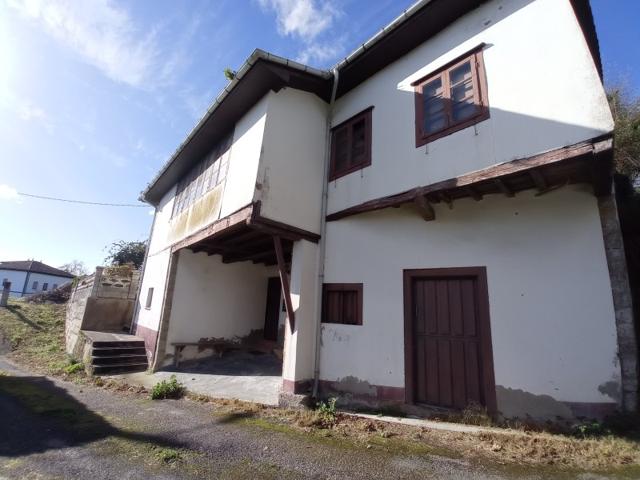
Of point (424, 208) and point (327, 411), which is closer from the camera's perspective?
point (327, 411)

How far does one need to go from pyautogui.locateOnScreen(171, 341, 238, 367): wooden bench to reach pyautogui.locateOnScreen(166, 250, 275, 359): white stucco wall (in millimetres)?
168

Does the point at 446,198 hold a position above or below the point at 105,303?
above

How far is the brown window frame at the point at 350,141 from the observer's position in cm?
674

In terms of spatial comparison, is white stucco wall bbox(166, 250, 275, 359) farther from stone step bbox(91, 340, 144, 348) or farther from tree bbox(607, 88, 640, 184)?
tree bbox(607, 88, 640, 184)

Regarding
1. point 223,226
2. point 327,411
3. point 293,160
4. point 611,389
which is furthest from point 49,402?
point 611,389

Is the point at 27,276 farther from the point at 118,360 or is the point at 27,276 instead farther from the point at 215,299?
the point at 215,299

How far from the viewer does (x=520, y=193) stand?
4992 mm

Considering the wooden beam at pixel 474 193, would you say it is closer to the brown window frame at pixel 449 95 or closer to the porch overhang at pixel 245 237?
the brown window frame at pixel 449 95

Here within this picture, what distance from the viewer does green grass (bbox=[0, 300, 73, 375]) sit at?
10.3 meters

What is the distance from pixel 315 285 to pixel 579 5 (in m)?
6.55

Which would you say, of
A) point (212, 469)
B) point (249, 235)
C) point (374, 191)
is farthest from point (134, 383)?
point (374, 191)

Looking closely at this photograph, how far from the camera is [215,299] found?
10336 mm

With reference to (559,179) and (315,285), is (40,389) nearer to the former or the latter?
(315,285)

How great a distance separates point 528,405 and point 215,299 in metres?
8.59
